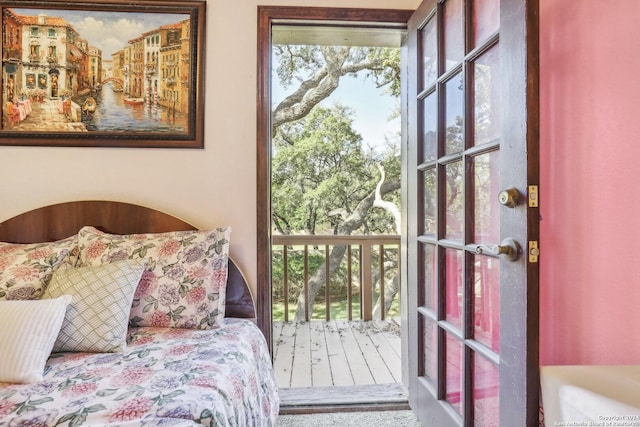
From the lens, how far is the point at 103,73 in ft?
6.23

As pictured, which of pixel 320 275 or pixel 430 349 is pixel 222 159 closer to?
pixel 430 349

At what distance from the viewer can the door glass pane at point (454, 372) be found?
142 cm

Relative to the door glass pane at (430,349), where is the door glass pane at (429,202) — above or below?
above

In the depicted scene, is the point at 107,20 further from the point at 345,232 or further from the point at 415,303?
the point at 345,232

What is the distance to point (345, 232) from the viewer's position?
185 inches

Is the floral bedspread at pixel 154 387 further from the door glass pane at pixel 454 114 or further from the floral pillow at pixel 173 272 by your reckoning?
the door glass pane at pixel 454 114

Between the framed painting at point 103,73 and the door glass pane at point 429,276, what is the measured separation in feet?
4.19

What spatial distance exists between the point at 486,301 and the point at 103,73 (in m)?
2.09

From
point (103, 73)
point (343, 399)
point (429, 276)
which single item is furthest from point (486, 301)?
point (103, 73)

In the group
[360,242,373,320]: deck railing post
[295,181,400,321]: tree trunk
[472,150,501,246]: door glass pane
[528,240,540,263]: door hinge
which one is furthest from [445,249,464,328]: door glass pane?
[295,181,400,321]: tree trunk

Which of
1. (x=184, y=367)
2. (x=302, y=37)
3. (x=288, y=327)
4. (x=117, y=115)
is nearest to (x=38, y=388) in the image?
(x=184, y=367)

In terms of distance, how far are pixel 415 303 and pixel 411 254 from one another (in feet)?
0.80

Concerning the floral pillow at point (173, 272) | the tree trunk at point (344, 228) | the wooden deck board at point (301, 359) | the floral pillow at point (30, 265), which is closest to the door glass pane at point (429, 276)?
the floral pillow at point (173, 272)

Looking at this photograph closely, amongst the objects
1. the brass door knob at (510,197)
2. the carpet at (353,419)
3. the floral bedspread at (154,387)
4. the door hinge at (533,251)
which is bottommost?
the carpet at (353,419)
